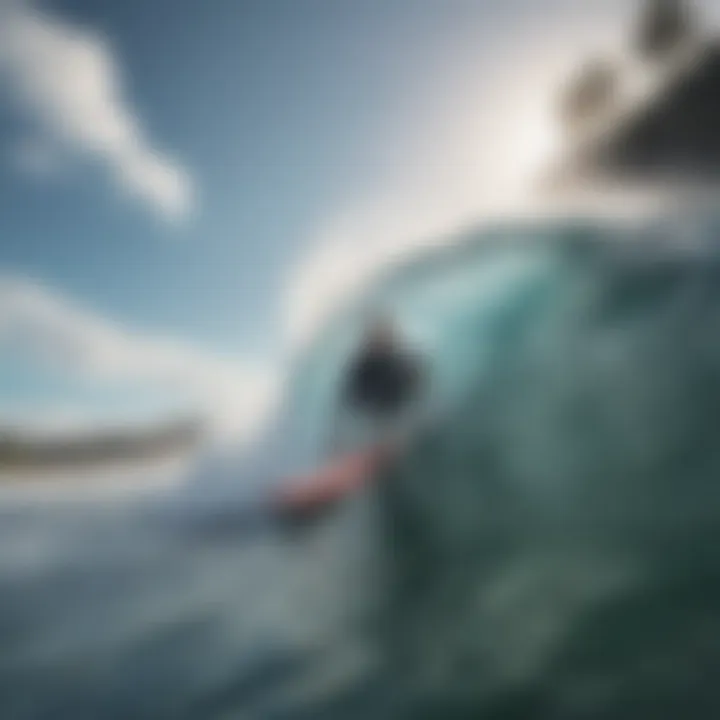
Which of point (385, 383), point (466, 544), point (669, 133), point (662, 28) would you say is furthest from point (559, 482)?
point (662, 28)

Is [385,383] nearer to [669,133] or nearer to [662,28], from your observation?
[669,133]

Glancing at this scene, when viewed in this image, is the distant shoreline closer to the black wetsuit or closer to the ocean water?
the ocean water

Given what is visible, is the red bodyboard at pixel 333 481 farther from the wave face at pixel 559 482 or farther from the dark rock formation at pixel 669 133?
the dark rock formation at pixel 669 133

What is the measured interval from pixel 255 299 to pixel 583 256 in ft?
2.84

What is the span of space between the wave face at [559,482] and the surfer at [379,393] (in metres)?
0.05

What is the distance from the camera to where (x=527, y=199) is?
236 cm

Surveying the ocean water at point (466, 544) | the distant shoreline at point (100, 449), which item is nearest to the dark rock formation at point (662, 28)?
the ocean water at point (466, 544)

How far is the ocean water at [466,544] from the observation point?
1961 millimetres

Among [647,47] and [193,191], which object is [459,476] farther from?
[647,47]

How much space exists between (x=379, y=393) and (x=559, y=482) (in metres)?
0.49

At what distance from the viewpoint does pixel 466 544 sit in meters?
2.16

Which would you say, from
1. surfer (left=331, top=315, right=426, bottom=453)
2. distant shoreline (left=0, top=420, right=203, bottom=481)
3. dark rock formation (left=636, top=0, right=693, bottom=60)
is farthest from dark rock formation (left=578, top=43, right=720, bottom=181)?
distant shoreline (left=0, top=420, right=203, bottom=481)

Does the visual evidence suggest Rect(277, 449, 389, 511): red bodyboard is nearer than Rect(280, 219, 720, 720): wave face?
No

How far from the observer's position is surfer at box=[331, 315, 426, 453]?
7.48 ft
